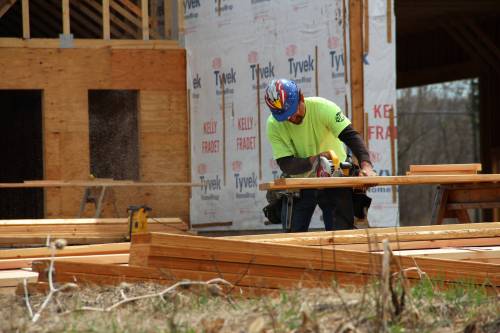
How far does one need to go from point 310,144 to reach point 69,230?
18.5ft

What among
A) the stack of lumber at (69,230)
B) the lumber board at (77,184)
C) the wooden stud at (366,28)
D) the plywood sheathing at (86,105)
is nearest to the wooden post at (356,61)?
the wooden stud at (366,28)

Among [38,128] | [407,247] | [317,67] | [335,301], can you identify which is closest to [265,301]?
[335,301]

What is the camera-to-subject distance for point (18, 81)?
1628 centimetres

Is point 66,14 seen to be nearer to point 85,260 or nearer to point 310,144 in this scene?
point 310,144

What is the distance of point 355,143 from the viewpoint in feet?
29.8

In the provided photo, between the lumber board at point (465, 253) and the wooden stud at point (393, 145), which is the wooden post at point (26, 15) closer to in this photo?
the wooden stud at point (393, 145)

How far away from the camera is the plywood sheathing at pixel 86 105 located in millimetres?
16359

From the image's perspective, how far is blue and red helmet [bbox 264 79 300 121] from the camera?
8.91 m

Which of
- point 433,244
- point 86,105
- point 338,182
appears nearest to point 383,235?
point 433,244

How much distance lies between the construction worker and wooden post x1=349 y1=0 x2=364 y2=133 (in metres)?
5.37

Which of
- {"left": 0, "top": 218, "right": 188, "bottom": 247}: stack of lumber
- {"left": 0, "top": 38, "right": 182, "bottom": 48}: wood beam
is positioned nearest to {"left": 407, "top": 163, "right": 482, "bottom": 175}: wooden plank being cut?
{"left": 0, "top": 218, "right": 188, "bottom": 247}: stack of lumber

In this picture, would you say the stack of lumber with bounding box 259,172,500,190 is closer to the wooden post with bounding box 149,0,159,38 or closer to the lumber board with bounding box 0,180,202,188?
the lumber board with bounding box 0,180,202,188

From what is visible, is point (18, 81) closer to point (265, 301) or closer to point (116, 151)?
point (116, 151)

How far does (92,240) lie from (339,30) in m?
4.58
